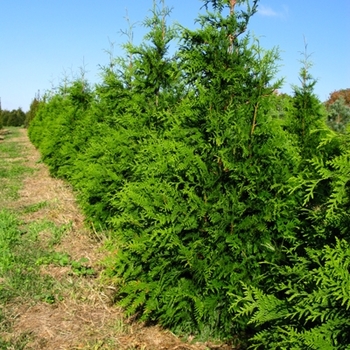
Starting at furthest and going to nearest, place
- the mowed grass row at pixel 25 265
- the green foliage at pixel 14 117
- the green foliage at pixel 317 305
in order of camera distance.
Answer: the green foliage at pixel 14 117
the mowed grass row at pixel 25 265
the green foliage at pixel 317 305

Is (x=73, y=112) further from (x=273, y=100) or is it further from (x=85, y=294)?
(x=273, y=100)

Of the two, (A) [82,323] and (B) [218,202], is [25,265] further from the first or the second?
(B) [218,202]

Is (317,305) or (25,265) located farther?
(25,265)

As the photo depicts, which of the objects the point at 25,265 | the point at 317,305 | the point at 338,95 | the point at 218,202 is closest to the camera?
the point at 317,305

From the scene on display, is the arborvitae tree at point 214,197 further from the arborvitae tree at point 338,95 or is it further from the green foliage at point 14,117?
the green foliage at point 14,117

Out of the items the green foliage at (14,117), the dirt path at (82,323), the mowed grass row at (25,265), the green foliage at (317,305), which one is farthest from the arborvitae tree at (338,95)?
the green foliage at (14,117)

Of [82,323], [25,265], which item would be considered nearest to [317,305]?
[82,323]

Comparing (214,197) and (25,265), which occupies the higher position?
(214,197)

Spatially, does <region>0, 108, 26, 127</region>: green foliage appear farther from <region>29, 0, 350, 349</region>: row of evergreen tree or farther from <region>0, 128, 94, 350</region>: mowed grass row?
<region>29, 0, 350, 349</region>: row of evergreen tree

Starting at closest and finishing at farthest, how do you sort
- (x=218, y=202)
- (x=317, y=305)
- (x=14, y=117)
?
(x=317, y=305) → (x=218, y=202) → (x=14, y=117)

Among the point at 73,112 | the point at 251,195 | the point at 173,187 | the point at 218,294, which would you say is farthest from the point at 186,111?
the point at 73,112

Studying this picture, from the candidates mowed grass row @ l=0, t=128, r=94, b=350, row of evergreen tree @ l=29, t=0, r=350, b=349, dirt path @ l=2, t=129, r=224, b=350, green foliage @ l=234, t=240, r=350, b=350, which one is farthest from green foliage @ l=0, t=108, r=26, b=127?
green foliage @ l=234, t=240, r=350, b=350

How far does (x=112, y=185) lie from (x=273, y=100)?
12.3ft

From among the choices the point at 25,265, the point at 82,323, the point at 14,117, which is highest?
the point at 14,117
